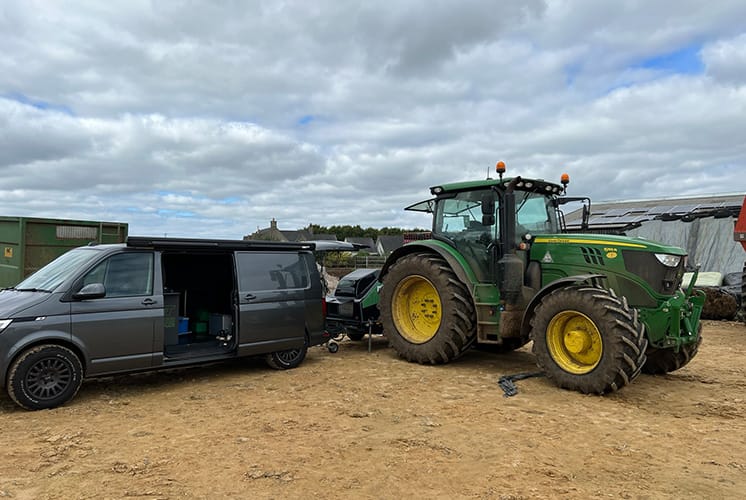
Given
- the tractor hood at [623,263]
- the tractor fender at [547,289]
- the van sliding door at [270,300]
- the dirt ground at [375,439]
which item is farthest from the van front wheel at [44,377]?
the tractor hood at [623,263]

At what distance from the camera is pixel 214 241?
267 inches

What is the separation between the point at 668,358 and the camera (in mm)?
6922

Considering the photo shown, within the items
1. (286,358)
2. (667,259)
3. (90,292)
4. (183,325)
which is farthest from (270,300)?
(667,259)

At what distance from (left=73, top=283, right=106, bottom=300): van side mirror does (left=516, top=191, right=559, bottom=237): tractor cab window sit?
16.4ft

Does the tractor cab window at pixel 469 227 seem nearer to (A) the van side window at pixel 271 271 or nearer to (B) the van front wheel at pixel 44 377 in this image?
(A) the van side window at pixel 271 271

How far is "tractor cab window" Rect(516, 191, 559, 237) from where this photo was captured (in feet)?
24.3

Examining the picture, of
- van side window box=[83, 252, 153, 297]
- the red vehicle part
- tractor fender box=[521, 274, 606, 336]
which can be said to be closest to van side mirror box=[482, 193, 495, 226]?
tractor fender box=[521, 274, 606, 336]

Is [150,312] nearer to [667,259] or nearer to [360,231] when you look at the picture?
[667,259]

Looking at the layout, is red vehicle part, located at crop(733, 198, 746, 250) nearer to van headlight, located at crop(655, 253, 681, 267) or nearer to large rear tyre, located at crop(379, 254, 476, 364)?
van headlight, located at crop(655, 253, 681, 267)

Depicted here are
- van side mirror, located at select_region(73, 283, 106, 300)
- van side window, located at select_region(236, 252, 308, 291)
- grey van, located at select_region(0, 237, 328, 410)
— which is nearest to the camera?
grey van, located at select_region(0, 237, 328, 410)

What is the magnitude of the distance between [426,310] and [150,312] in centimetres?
382

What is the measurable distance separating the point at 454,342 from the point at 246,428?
3291 mm

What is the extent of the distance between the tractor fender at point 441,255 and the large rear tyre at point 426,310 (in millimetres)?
116

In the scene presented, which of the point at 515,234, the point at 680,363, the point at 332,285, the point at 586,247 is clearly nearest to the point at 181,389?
the point at 515,234
